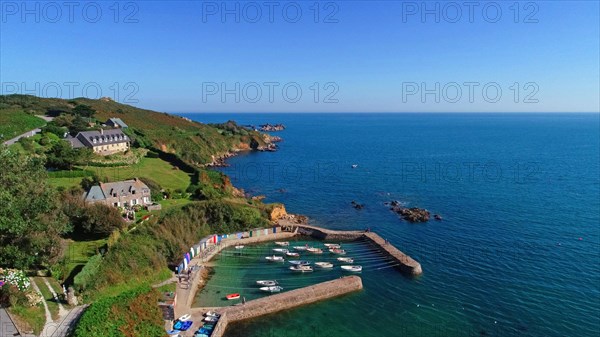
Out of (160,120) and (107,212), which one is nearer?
(107,212)

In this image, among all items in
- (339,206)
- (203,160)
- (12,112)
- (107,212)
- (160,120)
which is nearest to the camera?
(107,212)

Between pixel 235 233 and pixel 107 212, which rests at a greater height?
pixel 107 212

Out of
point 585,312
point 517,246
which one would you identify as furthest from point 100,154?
point 585,312

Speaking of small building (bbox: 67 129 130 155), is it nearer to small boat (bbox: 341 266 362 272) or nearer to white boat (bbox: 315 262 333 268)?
white boat (bbox: 315 262 333 268)

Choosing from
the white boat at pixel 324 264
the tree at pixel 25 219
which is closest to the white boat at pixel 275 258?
the white boat at pixel 324 264

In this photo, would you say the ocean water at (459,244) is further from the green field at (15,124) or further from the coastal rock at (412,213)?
the green field at (15,124)

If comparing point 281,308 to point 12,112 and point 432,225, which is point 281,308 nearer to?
point 432,225

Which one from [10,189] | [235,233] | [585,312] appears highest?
[10,189]
